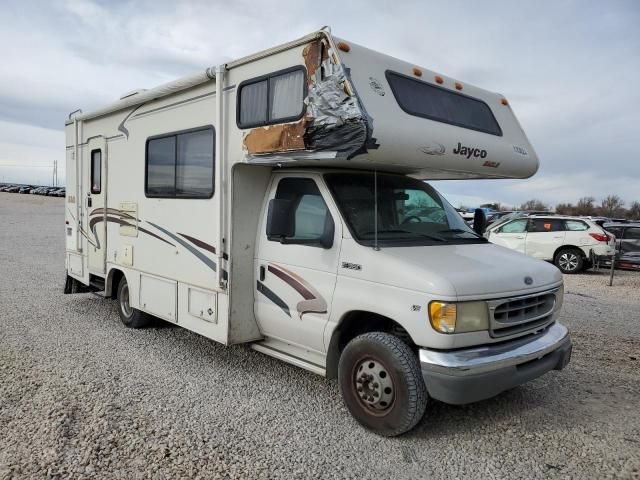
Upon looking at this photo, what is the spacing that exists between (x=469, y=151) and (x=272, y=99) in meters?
1.86

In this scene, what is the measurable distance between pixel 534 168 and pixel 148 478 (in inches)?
188

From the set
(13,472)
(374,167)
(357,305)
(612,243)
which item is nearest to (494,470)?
(357,305)

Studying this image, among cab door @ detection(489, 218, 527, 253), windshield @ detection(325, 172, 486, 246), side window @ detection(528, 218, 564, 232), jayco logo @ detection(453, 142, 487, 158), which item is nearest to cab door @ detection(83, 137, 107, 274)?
windshield @ detection(325, 172, 486, 246)

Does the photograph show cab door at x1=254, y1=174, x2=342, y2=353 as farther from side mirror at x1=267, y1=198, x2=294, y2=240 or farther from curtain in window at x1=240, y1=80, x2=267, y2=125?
curtain in window at x1=240, y1=80, x2=267, y2=125

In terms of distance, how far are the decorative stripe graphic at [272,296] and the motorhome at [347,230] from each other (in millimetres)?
16

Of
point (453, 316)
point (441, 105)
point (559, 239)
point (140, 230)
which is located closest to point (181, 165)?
point (140, 230)

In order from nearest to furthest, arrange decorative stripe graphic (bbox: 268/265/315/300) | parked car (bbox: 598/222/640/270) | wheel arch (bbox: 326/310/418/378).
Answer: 1. wheel arch (bbox: 326/310/418/378)
2. decorative stripe graphic (bbox: 268/265/315/300)
3. parked car (bbox: 598/222/640/270)

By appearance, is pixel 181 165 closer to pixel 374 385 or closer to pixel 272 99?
pixel 272 99

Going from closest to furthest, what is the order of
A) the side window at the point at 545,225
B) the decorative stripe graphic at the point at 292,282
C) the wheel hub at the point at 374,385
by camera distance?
the wheel hub at the point at 374,385
the decorative stripe graphic at the point at 292,282
the side window at the point at 545,225

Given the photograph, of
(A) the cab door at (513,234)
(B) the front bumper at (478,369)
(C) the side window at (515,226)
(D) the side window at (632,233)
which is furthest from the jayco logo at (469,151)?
(C) the side window at (515,226)

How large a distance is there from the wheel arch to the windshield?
619 millimetres

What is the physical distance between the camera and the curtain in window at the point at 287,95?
14.3ft

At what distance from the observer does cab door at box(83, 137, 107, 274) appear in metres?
7.38

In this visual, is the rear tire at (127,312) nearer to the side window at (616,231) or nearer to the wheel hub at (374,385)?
the wheel hub at (374,385)
